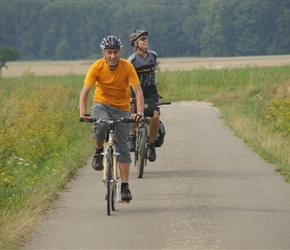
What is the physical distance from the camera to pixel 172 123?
2427cm

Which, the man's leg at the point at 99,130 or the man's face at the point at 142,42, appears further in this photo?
the man's face at the point at 142,42

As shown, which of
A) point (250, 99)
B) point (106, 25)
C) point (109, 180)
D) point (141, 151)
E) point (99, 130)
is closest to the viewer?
point (109, 180)

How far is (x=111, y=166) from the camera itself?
10.6 m

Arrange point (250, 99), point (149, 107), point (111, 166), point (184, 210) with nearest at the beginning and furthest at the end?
1. point (111, 166)
2. point (184, 210)
3. point (149, 107)
4. point (250, 99)

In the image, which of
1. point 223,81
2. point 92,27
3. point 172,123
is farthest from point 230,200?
point 92,27

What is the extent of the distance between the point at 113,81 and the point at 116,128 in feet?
1.75

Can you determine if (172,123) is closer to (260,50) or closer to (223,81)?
(223,81)

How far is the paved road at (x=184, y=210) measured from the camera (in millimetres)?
9039

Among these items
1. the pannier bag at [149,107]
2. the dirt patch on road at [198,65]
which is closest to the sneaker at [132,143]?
the pannier bag at [149,107]

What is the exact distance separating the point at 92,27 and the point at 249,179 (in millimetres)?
128544

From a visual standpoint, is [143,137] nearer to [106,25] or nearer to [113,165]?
[113,165]

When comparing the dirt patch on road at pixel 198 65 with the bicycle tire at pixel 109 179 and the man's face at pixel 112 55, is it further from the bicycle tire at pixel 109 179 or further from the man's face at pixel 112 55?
the bicycle tire at pixel 109 179

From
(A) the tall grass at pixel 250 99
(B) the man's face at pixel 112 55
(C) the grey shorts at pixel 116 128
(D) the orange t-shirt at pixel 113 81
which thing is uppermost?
(B) the man's face at pixel 112 55

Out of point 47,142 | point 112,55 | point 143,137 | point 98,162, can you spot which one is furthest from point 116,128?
point 47,142
